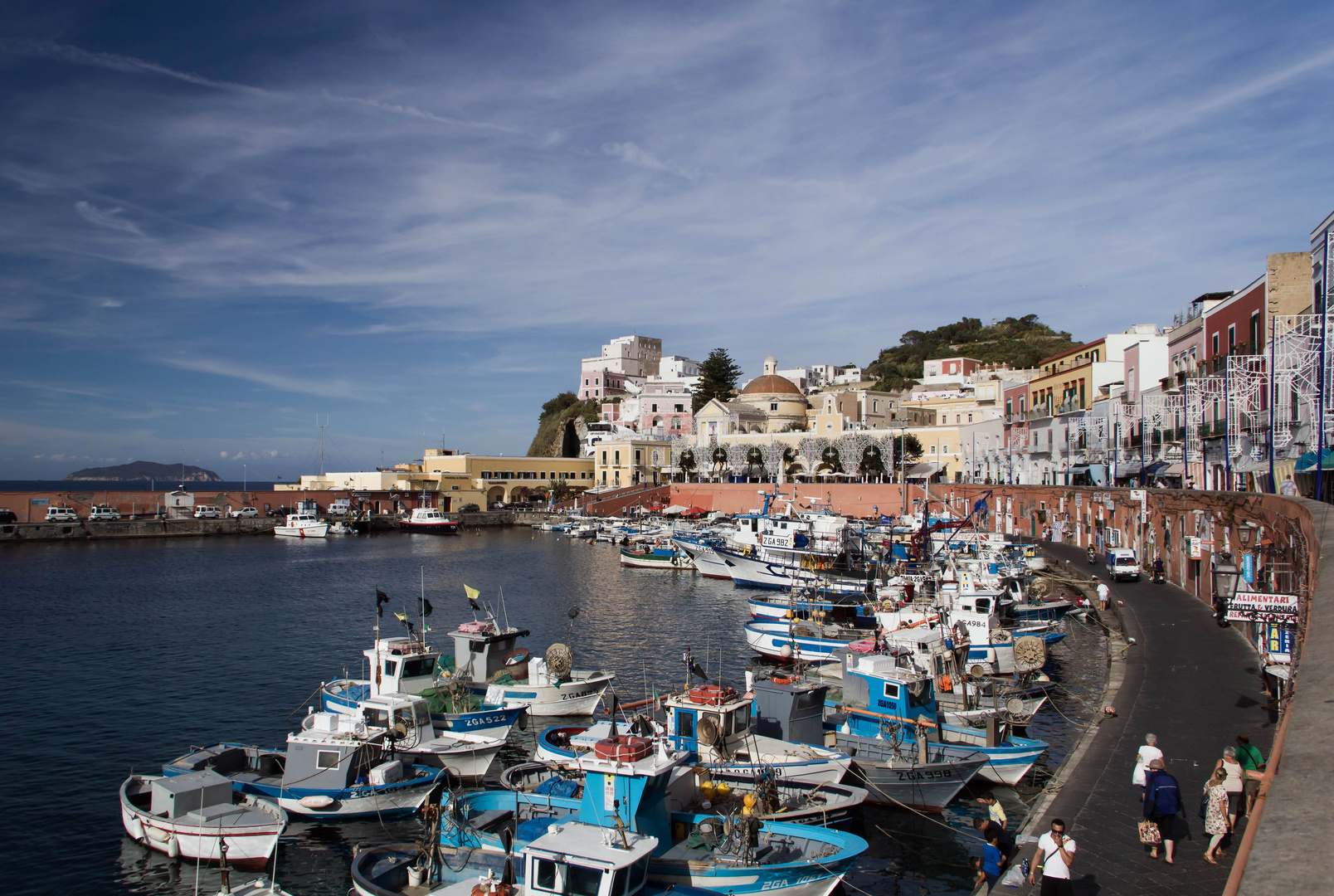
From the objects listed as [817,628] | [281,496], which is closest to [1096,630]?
[817,628]

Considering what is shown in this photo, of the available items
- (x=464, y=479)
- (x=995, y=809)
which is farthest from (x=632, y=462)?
(x=995, y=809)

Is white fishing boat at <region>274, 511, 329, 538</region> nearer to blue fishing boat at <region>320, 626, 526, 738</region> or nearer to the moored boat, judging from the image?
the moored boat

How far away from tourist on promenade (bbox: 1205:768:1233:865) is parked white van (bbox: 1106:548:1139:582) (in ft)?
81.9

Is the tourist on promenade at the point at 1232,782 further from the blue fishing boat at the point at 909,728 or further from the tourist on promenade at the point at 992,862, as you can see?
the blue fishing boat at the point at 909,728

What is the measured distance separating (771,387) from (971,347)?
1899 inches

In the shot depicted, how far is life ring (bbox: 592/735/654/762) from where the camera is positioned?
1205 cm

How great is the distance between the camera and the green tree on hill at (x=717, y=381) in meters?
122

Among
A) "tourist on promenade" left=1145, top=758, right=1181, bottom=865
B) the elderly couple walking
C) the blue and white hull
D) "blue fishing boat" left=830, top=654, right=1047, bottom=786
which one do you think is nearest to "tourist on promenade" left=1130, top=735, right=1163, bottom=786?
the elderly couple walking

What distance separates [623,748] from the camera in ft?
39.8

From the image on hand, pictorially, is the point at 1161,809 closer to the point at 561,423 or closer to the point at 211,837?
the point at 211,837

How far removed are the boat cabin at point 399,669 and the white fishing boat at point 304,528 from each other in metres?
66.5

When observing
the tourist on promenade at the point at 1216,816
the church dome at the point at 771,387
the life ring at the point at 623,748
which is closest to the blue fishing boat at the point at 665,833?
the life ring at the point at 623,748

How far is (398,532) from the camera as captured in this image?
298 feet

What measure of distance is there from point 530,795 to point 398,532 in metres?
80.7
